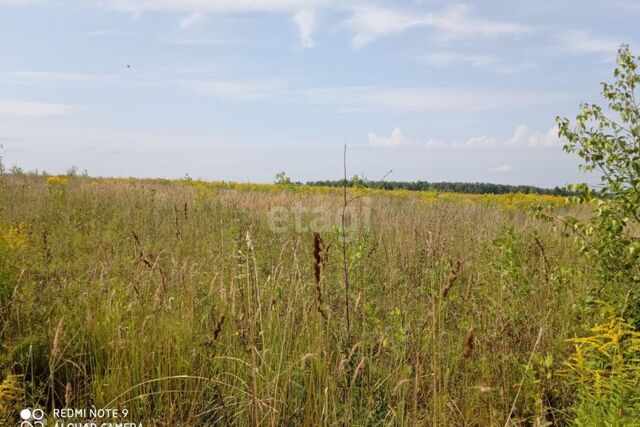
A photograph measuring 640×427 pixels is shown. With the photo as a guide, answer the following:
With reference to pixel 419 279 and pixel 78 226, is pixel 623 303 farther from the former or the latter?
pixel 78 226

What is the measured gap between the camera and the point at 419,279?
18.6 feet

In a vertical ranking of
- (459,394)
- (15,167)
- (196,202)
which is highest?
(15,167)

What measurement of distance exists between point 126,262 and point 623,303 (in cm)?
505

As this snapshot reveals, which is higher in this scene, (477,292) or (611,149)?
(611,149)

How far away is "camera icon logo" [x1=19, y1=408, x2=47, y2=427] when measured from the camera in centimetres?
245

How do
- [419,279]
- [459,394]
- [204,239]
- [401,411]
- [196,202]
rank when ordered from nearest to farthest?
[401,411] < [459,394] < [419,279] < [204,239] < [196,202]

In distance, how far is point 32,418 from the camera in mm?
2539

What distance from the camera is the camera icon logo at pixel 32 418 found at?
2446 mm

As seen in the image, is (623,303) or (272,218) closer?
(623,303)

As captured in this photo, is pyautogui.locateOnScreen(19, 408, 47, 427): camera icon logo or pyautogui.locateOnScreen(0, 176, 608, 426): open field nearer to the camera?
pyautogui.locateOnScreen(19, 408, 47, 427): camera icon logo

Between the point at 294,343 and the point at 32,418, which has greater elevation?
the point at 294,343

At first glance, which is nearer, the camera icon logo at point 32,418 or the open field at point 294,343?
the camera icon logo at point 32,418

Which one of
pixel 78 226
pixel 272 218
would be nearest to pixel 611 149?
pixel 272 218

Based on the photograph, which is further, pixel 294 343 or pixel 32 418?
pixel 294 343
